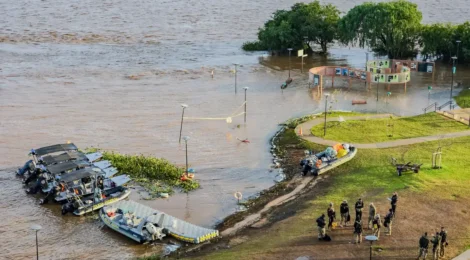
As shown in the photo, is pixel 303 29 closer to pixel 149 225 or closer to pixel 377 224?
pixel 149 225

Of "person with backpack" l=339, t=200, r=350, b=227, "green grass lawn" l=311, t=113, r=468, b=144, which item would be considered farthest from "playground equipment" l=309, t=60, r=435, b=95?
"person with backpack" l=339, t=200, r=350, b=227

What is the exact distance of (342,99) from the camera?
6712 cm

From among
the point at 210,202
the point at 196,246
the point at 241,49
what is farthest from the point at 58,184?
the point at 241,49

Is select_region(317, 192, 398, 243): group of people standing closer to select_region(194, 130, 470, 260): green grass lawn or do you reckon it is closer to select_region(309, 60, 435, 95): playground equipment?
select_region(194, 130, 470, 260): green grass lawn

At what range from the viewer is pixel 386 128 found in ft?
175

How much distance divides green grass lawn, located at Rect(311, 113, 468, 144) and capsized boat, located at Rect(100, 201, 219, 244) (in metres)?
18.3

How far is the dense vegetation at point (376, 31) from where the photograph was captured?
83.7m

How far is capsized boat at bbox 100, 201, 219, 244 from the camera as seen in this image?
35.7 meters

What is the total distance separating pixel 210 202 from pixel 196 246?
742 cm

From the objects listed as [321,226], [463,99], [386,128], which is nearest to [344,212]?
[321,226]

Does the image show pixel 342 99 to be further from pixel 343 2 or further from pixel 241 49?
pixel 343 2

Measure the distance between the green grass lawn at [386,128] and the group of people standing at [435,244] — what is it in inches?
801

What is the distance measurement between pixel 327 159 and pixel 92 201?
16007 millimetres

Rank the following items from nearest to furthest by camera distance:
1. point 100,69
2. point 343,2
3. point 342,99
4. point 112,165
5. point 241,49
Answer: point 112,165, point 342,99, point 100,69, point 241,49, point 343,2
